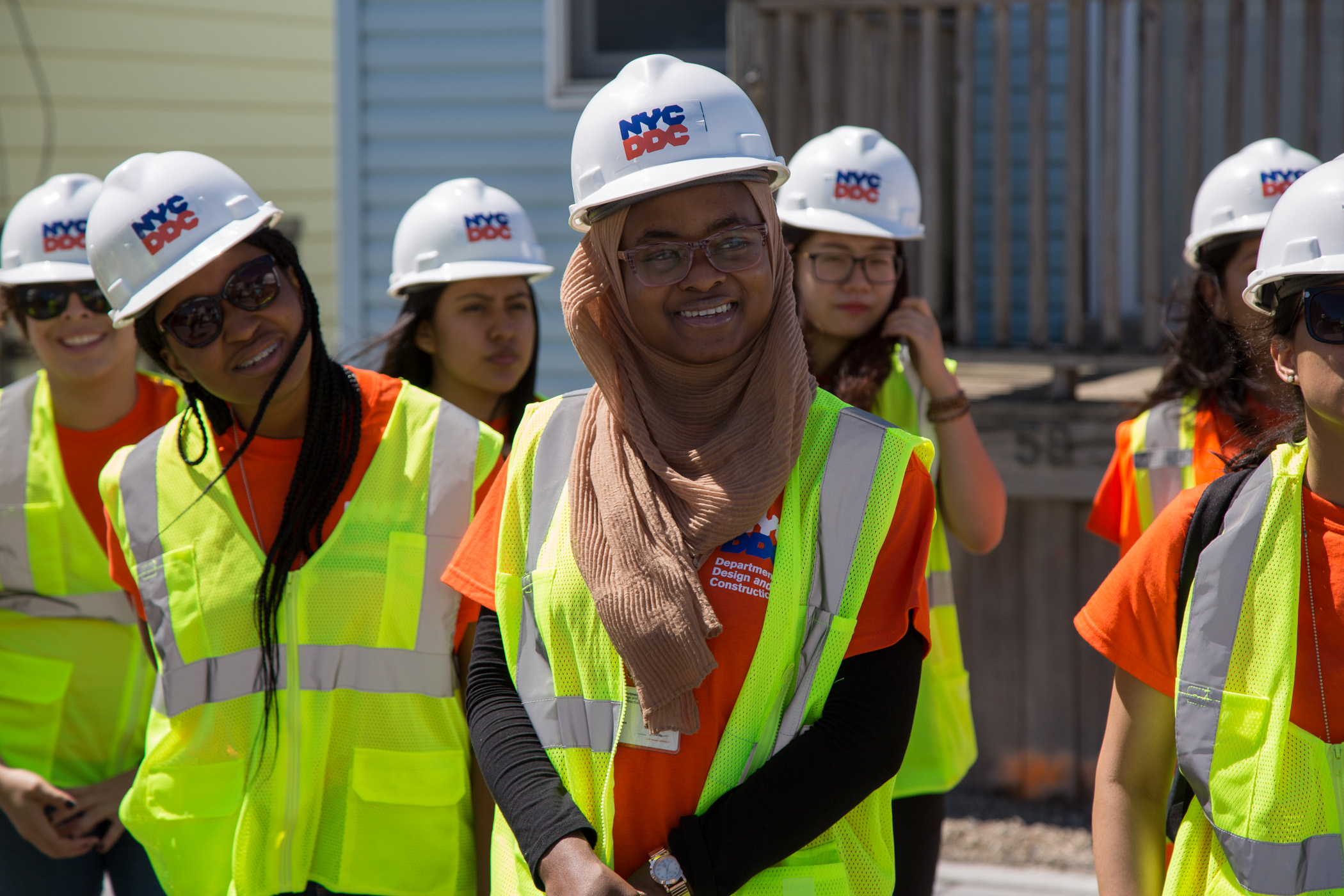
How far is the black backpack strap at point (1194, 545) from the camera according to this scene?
1.78 m

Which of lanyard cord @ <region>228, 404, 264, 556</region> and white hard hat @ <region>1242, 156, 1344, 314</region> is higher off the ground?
white hard hat @ <region>1242, 156, 1344, 314</region>

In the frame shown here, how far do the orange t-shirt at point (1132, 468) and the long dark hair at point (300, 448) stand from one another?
1.85 metres

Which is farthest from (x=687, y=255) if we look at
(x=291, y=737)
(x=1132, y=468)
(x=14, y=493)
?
(x=14, y=493)

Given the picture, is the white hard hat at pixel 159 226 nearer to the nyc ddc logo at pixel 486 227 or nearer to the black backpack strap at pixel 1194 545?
the nyc ddc logo at pixel 486 227

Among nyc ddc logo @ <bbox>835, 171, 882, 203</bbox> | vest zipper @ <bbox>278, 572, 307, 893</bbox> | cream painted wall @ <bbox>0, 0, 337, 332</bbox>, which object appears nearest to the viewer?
vest zipper @ <bbox>278, 572, 307, 893</bbox>

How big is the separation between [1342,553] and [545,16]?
5813 mm

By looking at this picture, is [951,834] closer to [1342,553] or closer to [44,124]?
[1342,553]

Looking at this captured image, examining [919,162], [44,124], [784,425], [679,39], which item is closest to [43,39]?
[44,124]

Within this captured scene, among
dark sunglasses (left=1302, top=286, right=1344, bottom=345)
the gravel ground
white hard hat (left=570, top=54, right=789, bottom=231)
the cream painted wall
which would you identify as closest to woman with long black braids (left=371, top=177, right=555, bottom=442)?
white hard hat (left=570, top=54, right=789, bottom=231)

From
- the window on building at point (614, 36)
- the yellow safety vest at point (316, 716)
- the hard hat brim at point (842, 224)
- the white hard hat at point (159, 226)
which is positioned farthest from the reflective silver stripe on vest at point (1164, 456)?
the window on building at point (614, 36)

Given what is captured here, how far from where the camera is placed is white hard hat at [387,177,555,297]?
3.59m

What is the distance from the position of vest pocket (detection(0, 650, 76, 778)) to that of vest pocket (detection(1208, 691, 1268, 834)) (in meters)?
2.54

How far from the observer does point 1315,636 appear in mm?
1711

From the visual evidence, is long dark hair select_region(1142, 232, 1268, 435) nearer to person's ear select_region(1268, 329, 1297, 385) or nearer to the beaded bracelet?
the beaded bracelet
